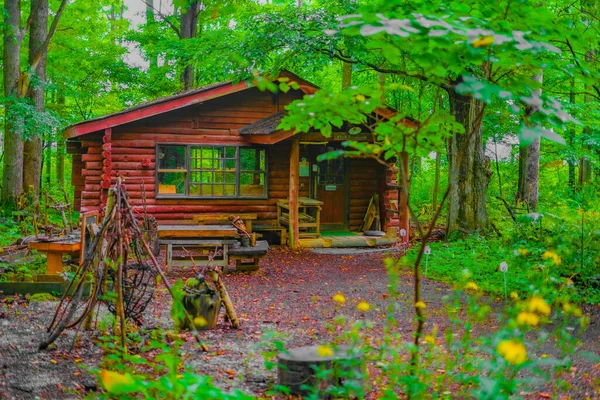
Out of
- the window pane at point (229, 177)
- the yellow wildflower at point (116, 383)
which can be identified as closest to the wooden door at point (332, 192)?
the window pane at point (229, 177)

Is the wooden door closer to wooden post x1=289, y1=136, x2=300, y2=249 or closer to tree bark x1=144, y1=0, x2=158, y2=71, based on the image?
wooden post x1=289, y1=136, x2=300, y2=249

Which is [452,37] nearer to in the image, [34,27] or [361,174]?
[361,174]

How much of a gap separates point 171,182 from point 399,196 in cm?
634

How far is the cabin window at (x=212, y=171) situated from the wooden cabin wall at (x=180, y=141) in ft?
0.64

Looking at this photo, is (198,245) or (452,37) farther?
(198,245)

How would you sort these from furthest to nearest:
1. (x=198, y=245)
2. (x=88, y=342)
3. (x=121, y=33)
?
(x=121, y=33)
(x=198, y=245)
(x=88, y=342)

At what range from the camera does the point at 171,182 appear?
15.7 m

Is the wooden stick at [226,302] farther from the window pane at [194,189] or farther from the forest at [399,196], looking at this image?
the window pane at [194,189]

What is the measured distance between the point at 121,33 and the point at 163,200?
12582mm

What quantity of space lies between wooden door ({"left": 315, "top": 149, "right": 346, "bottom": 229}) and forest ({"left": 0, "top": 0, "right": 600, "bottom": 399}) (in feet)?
6.35

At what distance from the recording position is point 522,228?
37.9 ft

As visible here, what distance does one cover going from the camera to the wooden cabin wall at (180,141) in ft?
49.7

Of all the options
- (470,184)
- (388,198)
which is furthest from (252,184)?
(470,184)

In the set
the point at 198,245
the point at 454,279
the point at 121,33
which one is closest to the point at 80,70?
the point at 121,33
